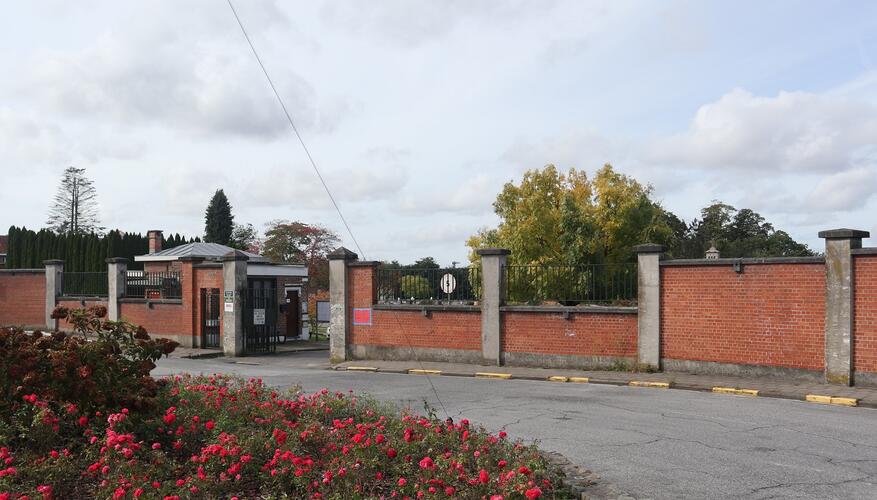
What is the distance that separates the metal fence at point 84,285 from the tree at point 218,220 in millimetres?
62559

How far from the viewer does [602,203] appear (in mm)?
45188

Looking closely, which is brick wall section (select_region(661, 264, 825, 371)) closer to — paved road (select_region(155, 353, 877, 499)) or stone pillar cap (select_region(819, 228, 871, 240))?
stone pillar cap (select_region(819, 228, 871, 240))

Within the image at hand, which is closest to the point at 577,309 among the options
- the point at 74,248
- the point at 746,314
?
the point at 746,314

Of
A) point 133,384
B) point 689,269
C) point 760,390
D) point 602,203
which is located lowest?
point 760,390

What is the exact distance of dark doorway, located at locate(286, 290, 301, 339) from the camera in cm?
3122

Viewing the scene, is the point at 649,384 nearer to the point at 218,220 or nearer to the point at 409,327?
the point at 409,327

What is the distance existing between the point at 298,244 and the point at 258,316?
42.5m

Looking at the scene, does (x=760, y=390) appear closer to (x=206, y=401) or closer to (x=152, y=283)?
(x=206, y=401)

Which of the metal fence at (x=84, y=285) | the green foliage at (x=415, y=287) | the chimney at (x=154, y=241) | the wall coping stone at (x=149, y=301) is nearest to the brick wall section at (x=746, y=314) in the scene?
the green foliage at (x=415, y=287)

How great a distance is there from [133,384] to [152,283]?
22480mm

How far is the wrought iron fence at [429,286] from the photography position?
19.5 m

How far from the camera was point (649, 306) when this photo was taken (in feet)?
53.8

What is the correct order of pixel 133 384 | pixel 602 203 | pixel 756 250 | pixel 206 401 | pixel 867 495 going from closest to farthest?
pixel 867 495
pixel 133 384
pixel 206 401
pixel 602 203
pixel 756 250

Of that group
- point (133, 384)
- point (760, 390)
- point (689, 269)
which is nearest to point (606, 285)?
point (689, 269)
